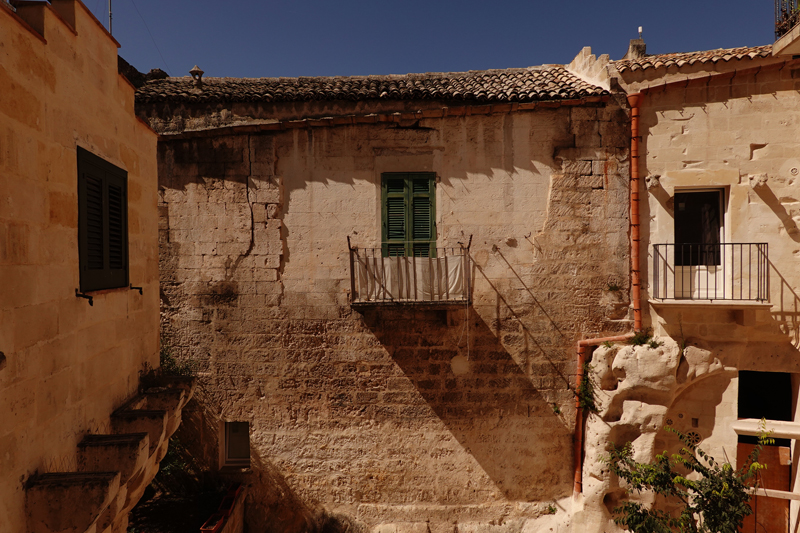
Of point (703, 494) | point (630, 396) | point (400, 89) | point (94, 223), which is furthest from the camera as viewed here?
point (400, 89)

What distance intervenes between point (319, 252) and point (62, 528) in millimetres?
4825

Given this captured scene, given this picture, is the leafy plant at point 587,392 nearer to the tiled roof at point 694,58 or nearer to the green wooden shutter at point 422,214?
the green wooden shutter at point 422,214

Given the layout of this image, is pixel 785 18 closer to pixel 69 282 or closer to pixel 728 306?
pixel 728 306

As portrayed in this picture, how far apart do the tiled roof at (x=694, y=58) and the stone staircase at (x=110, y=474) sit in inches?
307

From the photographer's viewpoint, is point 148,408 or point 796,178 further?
point 796,178

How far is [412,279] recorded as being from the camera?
20.7 ft

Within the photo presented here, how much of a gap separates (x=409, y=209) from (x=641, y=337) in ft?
14.1

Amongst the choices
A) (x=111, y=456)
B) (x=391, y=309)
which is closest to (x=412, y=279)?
(x=391, y=309)

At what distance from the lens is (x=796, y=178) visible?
6.13 m

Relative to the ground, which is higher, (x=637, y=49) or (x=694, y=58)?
(x=637, y=49)

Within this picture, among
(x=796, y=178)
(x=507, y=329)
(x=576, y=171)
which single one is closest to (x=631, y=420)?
(x=507, y=329)

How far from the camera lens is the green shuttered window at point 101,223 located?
2.96 meters

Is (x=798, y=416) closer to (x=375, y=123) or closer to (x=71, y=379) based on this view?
(x=375, y=123)

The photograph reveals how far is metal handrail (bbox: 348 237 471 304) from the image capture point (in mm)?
6285
